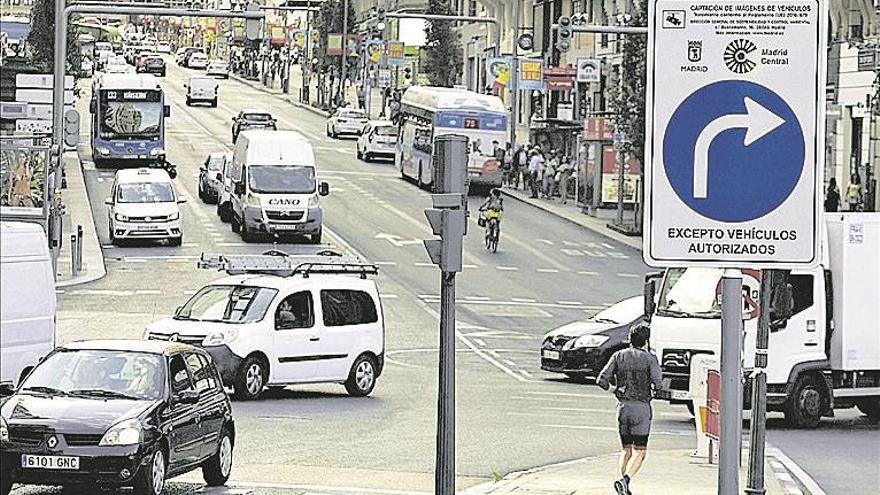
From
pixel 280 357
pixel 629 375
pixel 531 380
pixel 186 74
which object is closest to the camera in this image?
pixel 629 375

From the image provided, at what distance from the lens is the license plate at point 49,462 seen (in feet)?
46.8

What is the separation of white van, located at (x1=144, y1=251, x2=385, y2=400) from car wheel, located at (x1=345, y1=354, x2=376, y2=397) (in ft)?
0.05

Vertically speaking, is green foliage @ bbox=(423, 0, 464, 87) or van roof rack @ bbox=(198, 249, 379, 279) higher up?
green foliage @ bbox=(423, 0, 464, 87)

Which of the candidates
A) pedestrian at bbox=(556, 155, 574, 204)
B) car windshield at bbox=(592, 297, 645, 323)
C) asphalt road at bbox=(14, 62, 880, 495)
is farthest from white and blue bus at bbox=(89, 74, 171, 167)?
car windshield at bbox=(592, 297, 645, 323)

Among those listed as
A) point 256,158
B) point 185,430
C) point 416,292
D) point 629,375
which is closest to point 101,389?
point 185,430

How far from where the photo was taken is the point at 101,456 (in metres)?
14.6

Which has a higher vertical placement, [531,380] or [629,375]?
[629,375]

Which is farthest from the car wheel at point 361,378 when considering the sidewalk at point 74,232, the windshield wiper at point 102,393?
the sidewalk at point 74,232

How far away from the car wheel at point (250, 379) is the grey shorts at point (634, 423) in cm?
815

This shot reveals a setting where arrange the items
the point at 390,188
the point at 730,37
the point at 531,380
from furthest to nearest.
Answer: the point at 390,188
the point at 531,380
the point at 730,37

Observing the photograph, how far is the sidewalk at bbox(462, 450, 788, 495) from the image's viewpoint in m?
17.0

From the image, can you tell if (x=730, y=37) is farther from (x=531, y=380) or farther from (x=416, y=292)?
(x=416, y=292)

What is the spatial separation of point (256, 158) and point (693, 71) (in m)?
42.6

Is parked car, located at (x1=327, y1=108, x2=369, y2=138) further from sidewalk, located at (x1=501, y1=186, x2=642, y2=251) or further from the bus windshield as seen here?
the bus windshield
